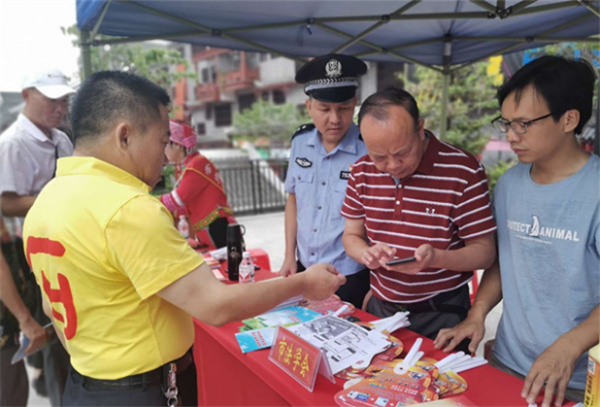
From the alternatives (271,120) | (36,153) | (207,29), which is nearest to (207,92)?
(271,120)

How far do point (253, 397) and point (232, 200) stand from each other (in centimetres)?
849

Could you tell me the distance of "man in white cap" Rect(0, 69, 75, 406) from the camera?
2.21 metres

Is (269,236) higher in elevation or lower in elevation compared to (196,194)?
lower

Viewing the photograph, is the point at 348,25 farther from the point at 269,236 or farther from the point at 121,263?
the point at 269,236

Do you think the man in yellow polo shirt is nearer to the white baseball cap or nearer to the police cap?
the police cap

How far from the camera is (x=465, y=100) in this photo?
909 centimetres

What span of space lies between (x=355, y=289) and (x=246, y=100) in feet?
71.2

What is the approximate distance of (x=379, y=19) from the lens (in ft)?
9.07

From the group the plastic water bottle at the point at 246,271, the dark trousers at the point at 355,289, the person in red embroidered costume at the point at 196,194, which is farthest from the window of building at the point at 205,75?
the dark trousers at the point at 355,289

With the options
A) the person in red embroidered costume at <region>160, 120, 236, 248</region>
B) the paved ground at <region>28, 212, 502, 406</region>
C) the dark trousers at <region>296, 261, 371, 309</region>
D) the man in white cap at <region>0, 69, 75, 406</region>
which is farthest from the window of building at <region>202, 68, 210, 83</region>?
the dark trousers at <region>296, 261, 371, 309</region>

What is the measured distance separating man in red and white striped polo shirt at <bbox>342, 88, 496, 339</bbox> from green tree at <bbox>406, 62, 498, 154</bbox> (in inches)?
293

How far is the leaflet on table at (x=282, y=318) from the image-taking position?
62.4 inches

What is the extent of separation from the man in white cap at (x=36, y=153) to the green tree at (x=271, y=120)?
→ 13697mm

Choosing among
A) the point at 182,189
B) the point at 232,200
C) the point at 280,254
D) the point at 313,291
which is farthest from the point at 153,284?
the point at 232,200
